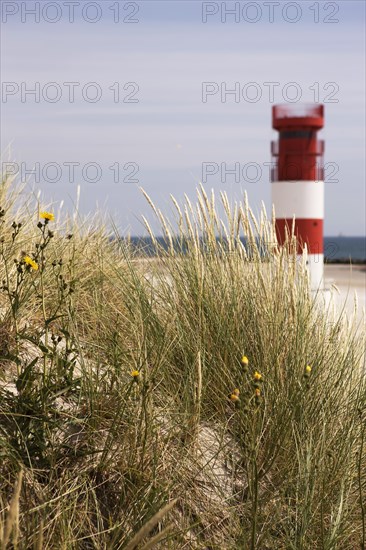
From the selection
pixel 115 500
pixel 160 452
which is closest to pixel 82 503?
pixel 115 500

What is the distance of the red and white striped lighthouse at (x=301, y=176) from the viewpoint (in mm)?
9031

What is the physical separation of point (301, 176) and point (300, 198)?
0.30 m

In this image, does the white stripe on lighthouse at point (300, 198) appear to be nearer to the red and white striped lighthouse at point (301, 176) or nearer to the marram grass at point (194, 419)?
the red and white striped lighthouse at point (301, 176)

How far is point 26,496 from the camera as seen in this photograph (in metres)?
2.21

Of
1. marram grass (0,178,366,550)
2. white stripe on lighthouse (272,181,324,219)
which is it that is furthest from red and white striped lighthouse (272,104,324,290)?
marram grass (0,178,366,550)

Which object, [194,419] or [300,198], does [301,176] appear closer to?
[300,198]

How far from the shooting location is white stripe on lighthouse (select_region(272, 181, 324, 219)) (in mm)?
9031

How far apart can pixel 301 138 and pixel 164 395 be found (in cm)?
703

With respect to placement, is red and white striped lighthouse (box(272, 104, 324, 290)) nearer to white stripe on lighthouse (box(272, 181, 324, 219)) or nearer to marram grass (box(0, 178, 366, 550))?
white stripe on lighthouse (box(272, 181, 324, 219))

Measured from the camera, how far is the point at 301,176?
912 cm

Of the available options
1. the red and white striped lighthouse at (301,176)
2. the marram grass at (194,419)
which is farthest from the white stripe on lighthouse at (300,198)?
the marram grass at (194,419)

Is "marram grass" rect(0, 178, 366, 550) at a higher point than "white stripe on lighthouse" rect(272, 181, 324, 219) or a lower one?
lower


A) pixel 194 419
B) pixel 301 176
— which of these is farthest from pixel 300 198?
pixel 194 419

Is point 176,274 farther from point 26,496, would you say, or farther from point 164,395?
point 26,496
